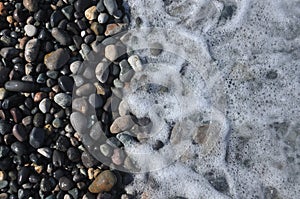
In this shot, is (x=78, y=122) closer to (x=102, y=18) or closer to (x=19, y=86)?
(x=19, y=86)

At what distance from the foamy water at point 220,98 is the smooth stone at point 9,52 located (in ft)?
3.01

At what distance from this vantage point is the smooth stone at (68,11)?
3240 millimetres

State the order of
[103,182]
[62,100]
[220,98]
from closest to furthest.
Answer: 1. [103,182]
2. [62,100]
3. [220,98]

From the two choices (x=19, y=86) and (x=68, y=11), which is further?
(x=68, y=11)

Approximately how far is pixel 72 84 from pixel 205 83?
102cm

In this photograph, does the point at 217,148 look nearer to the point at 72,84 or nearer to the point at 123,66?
the point at 123,66

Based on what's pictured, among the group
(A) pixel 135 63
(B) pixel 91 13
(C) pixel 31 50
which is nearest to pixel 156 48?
(A) pixel 135 63

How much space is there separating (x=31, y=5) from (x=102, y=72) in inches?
30.2

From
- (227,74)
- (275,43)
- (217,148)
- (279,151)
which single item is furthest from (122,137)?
(275,43)

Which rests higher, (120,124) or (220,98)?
(220,98)

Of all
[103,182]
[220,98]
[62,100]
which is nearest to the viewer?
[103,182]

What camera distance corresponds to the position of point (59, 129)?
122 inches

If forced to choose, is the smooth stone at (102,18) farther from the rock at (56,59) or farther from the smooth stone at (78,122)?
the smooth stone at (78,122)

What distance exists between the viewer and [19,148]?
119 inches
